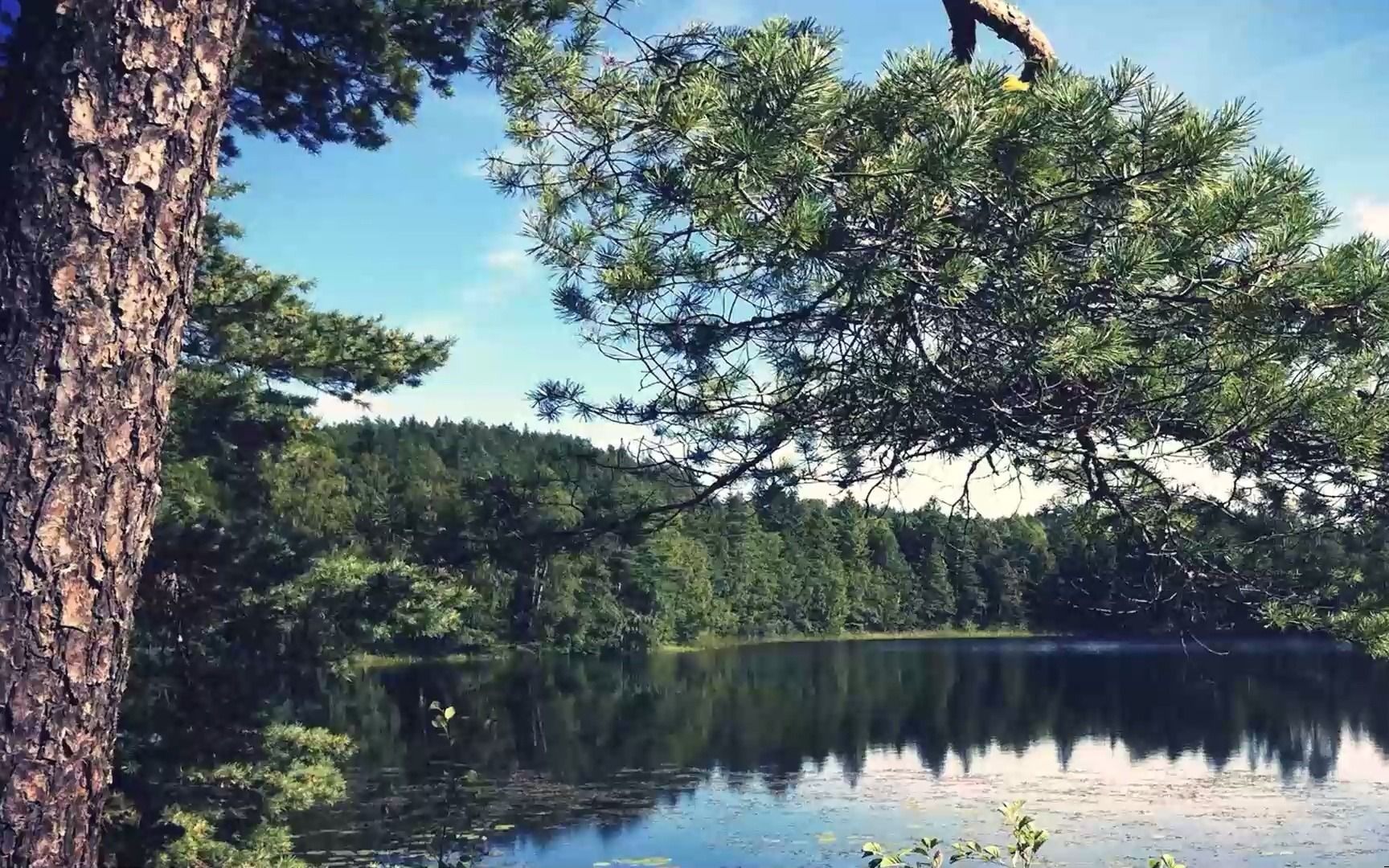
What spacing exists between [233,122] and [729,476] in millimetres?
3271

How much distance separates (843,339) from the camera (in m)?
2.79

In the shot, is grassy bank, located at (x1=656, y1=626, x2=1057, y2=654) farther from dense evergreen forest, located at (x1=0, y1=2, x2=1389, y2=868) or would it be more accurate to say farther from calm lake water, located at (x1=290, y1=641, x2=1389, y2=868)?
dense evergreen forest, located at (x1=0, y1=2, x2=1389, y2=868)

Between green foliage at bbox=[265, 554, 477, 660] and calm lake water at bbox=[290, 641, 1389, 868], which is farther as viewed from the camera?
calm lake water at bbox=[290, 641, 1389, 868]

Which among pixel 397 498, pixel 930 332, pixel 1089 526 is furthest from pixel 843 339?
pixel 397 498

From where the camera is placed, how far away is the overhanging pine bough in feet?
7.50

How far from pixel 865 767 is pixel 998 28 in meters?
14.4

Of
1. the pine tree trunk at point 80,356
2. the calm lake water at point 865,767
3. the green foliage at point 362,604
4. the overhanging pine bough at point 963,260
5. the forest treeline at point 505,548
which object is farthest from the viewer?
→ the calm lake water at point 865,767

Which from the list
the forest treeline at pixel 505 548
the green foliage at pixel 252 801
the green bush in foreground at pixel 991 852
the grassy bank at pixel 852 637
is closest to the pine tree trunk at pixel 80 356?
the green bush in foreground at pixel 991 852

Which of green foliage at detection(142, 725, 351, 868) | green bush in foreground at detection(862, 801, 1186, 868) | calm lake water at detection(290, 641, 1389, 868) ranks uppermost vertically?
green bush in foreground at detection(862, 801, 1186, 868)

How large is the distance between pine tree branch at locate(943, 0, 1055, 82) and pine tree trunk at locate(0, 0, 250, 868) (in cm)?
191

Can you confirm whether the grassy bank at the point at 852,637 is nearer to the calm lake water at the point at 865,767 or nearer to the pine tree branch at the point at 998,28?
the calm lake water at the point at 865,767

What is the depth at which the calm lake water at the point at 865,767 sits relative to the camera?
425 inches

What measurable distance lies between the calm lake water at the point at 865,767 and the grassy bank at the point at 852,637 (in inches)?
692

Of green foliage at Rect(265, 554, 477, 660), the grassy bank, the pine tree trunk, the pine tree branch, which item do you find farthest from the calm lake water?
the grassy bank
